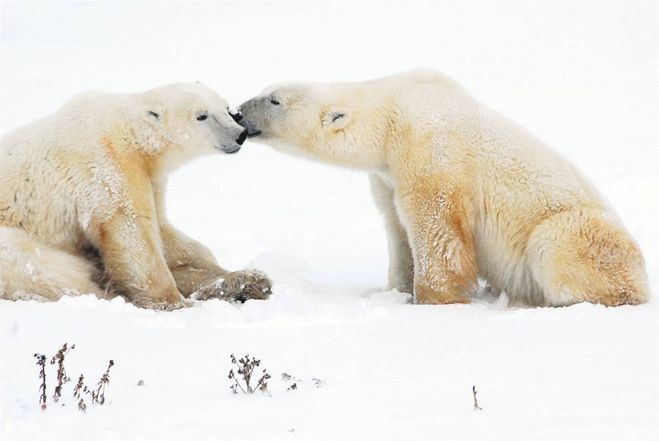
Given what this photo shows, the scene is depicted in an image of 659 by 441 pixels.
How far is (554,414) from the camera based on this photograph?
3201 mm

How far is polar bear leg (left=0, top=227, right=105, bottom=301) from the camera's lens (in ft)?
17.2

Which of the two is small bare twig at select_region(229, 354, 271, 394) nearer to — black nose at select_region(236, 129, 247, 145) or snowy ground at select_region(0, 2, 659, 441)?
snowy ground at select_region(0, 2, 659, 441)

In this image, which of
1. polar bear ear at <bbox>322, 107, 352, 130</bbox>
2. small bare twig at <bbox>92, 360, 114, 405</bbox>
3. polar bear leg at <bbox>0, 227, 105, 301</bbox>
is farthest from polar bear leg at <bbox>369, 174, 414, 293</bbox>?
small bare twig at <bbox>92, 360, 114, 405</bbox>

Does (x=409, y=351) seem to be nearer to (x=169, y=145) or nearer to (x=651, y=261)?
(x=169, y=145)

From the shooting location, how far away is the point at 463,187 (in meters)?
5.81

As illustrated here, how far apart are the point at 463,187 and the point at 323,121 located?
109cm

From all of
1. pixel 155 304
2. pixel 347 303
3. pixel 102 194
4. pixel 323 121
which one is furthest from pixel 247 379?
pixel 323 121

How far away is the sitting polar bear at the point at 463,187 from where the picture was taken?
5.47 metres

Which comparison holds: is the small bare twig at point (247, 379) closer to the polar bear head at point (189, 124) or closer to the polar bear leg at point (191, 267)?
the polar bear leg at point (191, 267)

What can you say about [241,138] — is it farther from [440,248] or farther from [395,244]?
[440,248]

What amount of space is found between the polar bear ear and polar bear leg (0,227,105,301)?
1882 mm

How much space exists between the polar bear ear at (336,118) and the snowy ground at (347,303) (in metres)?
1.13

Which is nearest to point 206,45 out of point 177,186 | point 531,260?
point 177,186

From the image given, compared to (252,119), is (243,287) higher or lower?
lower
